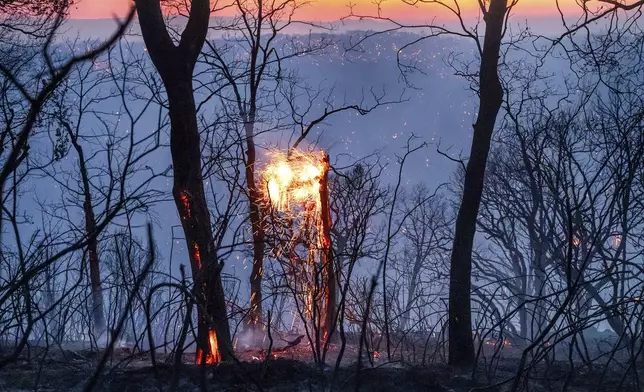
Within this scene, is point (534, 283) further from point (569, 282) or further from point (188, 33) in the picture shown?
Result: point (569, 282)

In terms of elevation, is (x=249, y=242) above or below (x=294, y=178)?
below

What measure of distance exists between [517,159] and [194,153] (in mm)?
17461

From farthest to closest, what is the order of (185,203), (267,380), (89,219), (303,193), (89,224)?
(303,193)
(89,224)
(185,203)
(89,219)
(267,380)

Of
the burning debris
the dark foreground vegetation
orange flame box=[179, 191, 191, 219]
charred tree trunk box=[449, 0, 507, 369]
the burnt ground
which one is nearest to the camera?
the dark foreground vegetation

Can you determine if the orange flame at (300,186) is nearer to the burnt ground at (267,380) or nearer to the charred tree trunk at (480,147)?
the charred tree trunk at (480,147)

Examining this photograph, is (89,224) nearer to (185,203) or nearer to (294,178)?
(185,203)

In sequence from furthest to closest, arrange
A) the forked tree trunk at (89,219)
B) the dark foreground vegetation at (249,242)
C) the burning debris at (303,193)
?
1. the burning debris at (303,193)
2. the dark foreground vegetation at (249,242)
3. the forked tree trunk at (89,219)

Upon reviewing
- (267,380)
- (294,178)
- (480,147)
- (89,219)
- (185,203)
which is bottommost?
(267,380)

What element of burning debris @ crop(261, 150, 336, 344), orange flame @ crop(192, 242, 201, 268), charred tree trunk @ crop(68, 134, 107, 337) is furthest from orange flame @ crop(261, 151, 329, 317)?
charred tree trunk @ crop(68, 134, 107, 337)

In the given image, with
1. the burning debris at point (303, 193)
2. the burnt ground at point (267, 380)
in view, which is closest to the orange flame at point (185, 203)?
the burnt ground at point (267, 380)

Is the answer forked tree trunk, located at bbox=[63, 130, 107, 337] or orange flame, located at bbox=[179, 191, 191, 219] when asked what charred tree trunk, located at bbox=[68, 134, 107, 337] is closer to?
forked tree trunk, located at bbox=[63, 130, 107, 337]

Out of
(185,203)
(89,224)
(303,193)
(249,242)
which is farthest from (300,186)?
(249,242)

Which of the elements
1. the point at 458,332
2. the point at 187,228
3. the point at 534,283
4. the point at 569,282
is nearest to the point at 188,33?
the point at 187,228

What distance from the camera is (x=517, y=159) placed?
22.6 m
